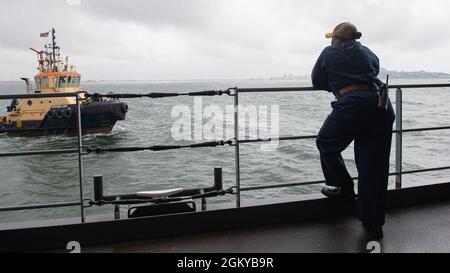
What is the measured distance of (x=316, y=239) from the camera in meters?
2.77

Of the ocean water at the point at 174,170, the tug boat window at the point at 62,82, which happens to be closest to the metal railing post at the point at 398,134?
the ocean water at the point at 174,170

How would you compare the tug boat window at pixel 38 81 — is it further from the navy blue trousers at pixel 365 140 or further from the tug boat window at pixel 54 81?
the navy blue trousers at pixel 365 140

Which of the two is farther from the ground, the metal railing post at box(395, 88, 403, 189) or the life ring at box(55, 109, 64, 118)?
the metal railing post at box(395, 88, 403, 189)

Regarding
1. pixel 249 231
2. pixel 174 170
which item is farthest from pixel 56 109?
pixel 249 231

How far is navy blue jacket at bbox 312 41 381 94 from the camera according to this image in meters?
2.68

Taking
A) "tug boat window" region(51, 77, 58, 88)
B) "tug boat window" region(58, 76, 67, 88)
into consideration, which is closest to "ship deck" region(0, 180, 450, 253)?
"tug boat window" region(51, 77, 58, 88)

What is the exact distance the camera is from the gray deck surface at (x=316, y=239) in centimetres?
263

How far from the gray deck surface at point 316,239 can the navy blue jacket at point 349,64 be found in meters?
Answer: 0.95

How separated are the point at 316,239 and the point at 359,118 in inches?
32.0

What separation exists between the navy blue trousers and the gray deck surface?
0.63 feet

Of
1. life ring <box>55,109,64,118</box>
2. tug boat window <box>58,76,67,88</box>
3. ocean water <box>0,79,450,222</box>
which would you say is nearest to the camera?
ocean water <box>0,79,450,222</box>

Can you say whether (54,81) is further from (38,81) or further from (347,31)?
(347,31)

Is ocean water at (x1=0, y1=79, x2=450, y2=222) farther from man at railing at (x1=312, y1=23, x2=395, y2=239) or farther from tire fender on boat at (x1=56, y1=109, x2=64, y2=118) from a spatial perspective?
man at railing at (x1=312, y1=23, x2=395, y2=239)
